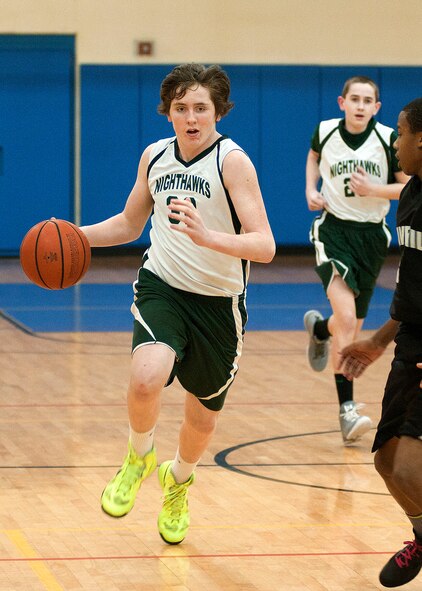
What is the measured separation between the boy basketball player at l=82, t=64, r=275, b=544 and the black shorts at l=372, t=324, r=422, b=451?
63 cm

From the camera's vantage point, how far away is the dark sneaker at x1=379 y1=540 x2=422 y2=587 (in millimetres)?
3883

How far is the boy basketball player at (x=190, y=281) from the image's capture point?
4254mm

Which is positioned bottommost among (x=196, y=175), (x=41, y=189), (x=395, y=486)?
Answer: (x=41, y=189)

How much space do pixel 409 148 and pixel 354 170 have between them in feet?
10.0

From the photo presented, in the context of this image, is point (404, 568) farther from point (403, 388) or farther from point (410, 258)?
point (410, 258)

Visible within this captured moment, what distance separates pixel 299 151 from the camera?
53.7ft

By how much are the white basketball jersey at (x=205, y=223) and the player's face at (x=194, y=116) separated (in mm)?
63

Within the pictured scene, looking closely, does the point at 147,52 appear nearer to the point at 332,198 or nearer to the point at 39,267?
the point at 332,198

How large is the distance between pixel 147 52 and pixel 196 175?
1164 centimetres

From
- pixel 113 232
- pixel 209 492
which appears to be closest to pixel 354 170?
pixel 209 492

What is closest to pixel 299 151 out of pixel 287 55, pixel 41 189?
pixel 287 55

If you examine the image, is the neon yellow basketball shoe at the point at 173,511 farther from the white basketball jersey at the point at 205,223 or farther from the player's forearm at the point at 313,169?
the player's forearm at the point at 313,169

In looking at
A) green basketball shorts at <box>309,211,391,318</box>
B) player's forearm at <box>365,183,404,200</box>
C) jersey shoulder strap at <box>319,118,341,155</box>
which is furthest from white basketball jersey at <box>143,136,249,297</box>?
jersey shoulder strap at <box>319,118,341,155</box>

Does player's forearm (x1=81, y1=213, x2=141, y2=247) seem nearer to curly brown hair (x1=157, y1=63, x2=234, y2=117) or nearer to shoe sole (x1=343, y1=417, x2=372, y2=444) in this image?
curly brown hair (x1=157, y1=63, x2=234, y2=117)
